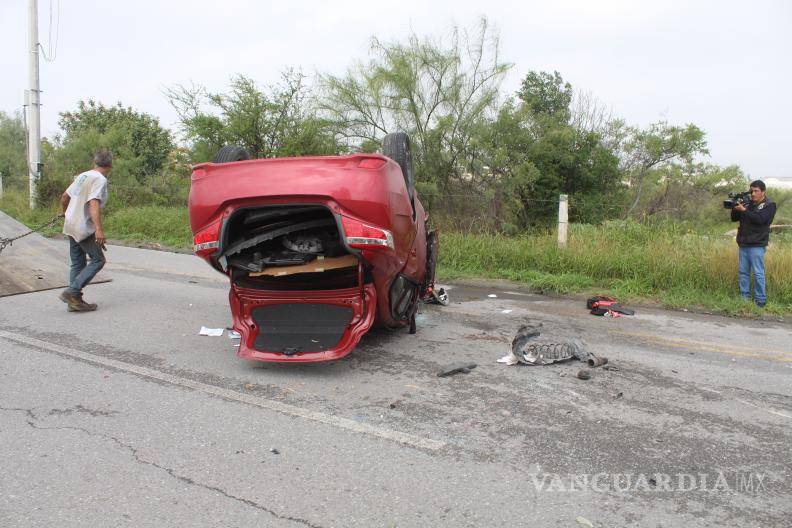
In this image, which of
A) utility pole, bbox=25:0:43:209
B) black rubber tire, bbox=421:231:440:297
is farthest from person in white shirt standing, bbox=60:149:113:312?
utility pole, bbox=25:0:43:209

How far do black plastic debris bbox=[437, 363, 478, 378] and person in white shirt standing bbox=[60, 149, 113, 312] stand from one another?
414 cm

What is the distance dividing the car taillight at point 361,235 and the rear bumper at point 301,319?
614 millimetres

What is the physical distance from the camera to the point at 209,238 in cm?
451

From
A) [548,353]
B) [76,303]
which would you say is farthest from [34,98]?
[548,353]

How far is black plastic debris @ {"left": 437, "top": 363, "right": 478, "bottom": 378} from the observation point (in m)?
4.67

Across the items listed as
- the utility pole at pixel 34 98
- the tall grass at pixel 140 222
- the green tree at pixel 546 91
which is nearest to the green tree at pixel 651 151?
the green tree at pixel 546 91

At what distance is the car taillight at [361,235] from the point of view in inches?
170

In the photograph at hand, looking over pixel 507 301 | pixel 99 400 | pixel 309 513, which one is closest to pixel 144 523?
pixel 309 513

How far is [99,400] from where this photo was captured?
410 cm

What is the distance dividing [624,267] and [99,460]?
24.7ft

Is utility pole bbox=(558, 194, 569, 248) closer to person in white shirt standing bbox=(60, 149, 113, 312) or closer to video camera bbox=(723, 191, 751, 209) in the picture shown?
video camera bbox=(723, 191, 751, 209)

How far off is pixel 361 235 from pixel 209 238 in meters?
1.16

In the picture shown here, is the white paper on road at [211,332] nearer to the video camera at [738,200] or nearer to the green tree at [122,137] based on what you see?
the video camera at [738,200]

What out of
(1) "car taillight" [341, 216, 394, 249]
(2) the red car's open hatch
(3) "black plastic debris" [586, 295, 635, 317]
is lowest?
(3) "black plastic debris" [586, 295, 635, 317]
